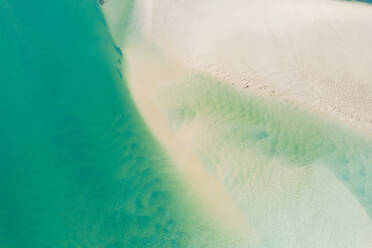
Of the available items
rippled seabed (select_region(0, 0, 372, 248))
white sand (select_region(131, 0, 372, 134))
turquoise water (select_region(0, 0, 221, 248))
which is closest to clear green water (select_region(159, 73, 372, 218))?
rippled seabed (select_region(0, 0, 372, 248))

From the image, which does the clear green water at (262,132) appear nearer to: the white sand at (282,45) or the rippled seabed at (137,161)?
the rippled seabed at (137,161)

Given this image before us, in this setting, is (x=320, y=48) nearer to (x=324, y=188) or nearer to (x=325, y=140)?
(x=325, y=140)

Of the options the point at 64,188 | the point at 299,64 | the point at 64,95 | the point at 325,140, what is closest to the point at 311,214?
the point at 325,140

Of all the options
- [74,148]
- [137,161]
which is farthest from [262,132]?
[74,148]

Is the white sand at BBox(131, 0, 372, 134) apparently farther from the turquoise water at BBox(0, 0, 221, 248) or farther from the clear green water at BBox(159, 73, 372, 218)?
the turquoise water at BBox(0, 0, 221, 248)

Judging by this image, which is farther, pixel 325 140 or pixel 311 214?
pixel 325 140
